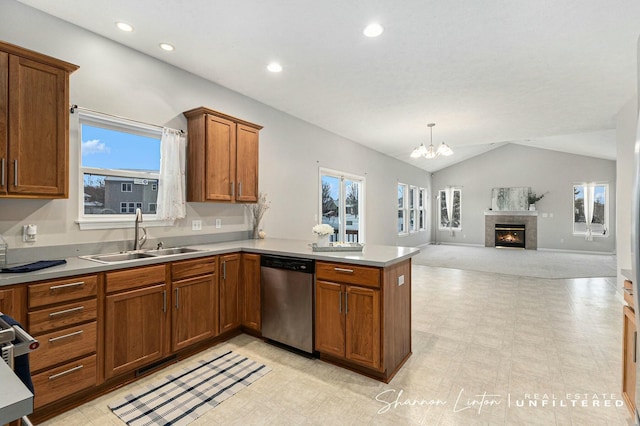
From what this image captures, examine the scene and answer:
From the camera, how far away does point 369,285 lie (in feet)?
7.65

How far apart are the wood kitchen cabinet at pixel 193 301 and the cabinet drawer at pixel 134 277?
124mm

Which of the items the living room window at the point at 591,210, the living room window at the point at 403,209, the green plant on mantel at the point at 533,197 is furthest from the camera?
the green plant on mantel at the point at 533,197

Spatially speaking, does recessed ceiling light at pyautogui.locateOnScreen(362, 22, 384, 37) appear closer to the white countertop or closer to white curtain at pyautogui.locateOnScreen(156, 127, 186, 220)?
the white countertop

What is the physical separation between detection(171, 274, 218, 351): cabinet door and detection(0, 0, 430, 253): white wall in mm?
756

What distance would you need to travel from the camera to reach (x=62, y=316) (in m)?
1.95

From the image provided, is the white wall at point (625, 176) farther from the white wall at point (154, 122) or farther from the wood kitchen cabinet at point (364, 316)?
the white wall at point (154, 122)

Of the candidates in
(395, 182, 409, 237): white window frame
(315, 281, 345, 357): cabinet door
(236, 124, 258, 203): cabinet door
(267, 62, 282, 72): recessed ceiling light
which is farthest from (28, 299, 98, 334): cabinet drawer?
(395, 182, 409, 237): white window frame

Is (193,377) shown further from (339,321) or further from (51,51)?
(51,51)

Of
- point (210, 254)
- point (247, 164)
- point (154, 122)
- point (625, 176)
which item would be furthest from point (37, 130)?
point (625, 176)

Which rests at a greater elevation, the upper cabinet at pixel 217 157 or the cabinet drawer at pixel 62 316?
the upper cabinet at pixel 217 157

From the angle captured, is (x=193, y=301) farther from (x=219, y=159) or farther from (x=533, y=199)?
(x=533, y=199)

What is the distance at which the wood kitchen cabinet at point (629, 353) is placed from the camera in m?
1.69

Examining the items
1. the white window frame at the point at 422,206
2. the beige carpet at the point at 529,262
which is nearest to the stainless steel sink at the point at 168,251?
the beige carpet at the point at 529,262

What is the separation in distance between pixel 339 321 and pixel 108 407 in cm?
170
